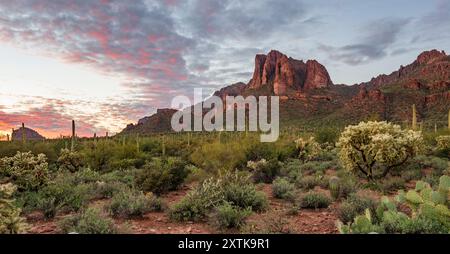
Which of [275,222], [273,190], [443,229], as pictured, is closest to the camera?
[443,229]

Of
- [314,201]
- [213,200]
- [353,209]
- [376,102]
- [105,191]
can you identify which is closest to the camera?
[353,209]

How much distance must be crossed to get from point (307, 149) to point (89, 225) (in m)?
18.1

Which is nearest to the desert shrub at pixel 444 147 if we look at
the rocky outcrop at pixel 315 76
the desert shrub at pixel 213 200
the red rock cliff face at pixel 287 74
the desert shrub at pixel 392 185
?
the desert shrub at pixel 392 185

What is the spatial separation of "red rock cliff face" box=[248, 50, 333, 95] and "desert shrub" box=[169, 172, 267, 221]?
420ft

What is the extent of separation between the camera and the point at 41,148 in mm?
23391

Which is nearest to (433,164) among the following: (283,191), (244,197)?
(283,191)

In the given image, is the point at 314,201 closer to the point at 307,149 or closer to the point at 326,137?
the point at 307,149

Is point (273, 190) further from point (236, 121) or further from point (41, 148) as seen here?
point (236, 121)

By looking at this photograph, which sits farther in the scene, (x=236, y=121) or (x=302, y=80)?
(x=302, y=80)

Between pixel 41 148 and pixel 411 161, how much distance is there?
2039 cm

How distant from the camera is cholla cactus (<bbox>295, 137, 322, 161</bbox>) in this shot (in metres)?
21.5

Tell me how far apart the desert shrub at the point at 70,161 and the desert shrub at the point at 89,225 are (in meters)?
13.7

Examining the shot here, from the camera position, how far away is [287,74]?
14825cm
